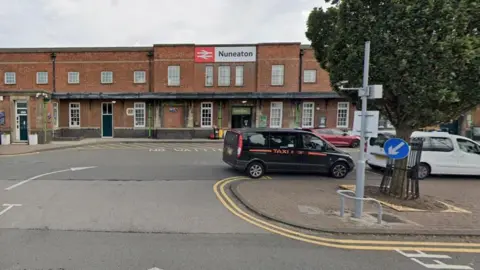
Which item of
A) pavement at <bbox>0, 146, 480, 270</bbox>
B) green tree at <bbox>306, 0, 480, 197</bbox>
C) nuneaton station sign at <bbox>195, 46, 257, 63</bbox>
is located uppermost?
nuneaton station sign at <bbox>195, 46, 257, 63</bbox>

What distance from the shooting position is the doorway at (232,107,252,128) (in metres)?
24.4

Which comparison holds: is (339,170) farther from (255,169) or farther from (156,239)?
(156,239)

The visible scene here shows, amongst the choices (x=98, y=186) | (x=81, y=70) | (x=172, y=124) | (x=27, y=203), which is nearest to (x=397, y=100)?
(x=98, y=186)

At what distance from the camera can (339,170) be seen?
380 inches

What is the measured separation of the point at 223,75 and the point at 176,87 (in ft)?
14.5

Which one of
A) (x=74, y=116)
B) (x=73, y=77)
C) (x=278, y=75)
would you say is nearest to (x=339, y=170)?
(x=278, y=75)

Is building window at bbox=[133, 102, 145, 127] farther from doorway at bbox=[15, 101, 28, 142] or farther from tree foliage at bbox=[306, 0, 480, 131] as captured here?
tree foliage at bbox=[306, 0, 480, 131]

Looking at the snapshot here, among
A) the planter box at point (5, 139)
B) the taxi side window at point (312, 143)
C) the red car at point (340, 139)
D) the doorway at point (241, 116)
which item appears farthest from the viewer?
the doorway at point (241, 116)

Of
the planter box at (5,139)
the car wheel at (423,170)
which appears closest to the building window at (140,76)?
the planter box at (5,139)

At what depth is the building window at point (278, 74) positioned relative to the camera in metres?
24.0

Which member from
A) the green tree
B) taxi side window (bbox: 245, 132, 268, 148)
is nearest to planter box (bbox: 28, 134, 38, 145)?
taxi side window (bbox: 245, 132, 268, 148)

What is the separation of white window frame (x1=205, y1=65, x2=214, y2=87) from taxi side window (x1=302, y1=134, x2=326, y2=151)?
53.8 feet

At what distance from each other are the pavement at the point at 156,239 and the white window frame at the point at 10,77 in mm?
23437

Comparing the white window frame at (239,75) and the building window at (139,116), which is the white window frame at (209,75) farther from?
the building window at (139,116)
